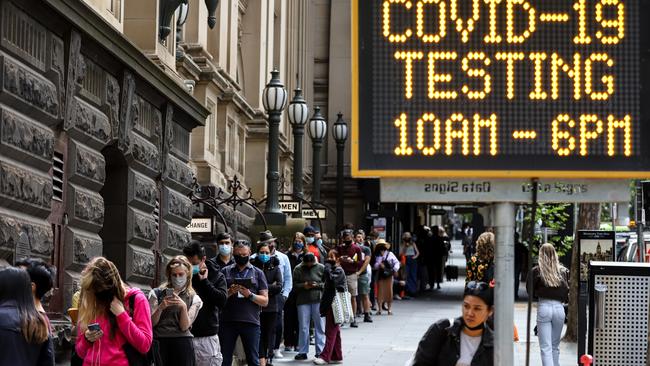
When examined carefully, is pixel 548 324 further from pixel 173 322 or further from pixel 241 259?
pixel 173 322

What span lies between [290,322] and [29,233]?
11.2m

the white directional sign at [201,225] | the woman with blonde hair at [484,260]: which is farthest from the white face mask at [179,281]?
the white directional sign at [201,225]

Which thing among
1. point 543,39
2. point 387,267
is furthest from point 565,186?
point 387,267

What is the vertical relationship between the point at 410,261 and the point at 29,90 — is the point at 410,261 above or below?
below

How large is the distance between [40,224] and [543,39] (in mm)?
5501

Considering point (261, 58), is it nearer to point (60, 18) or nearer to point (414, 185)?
point (60, 18)

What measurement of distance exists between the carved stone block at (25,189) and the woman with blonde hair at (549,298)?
6686 mm

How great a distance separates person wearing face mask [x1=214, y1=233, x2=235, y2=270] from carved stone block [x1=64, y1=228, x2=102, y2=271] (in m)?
2.52

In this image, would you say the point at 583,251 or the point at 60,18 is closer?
the point at 60,18

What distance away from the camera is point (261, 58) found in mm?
36719

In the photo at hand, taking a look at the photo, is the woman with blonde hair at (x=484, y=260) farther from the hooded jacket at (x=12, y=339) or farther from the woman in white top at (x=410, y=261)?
the woman in white top at (x=410, y=261)

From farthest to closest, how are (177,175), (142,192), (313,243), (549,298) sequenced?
1. (313,243)
2. (177,175)
3. (549,298)
4. (142,192)

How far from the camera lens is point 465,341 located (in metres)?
8.18

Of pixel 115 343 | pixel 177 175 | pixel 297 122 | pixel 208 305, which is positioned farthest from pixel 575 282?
pixel 115 343
